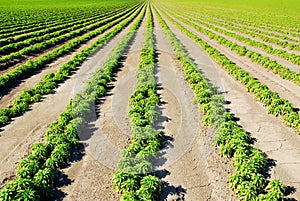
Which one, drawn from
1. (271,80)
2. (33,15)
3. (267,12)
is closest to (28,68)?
(271,80)

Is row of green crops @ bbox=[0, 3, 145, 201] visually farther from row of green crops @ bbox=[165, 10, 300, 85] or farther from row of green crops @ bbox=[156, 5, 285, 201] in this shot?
row of green crops @ bbox=[165, 10, 300, 85]

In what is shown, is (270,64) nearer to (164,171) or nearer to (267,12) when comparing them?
(164,171)

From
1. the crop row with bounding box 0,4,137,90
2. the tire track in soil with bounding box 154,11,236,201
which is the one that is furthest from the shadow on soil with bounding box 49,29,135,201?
the crop row with bounding box 0,4,137,90

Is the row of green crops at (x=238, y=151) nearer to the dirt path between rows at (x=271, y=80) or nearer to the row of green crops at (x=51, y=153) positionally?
the dirt path between rows at (x=271, y=80)

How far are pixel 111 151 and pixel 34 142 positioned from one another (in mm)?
4120

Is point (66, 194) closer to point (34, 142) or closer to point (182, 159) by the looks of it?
point (34, 142)

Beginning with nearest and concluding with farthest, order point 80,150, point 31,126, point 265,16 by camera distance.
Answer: point 80,150 → point 31,126 → point 265,16

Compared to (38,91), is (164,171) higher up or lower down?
lower down

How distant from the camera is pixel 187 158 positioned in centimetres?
1370

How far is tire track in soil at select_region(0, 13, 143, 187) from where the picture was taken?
13.4 m

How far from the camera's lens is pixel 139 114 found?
667 inches

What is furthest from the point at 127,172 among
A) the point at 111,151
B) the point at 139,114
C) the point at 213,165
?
the point at 139,114

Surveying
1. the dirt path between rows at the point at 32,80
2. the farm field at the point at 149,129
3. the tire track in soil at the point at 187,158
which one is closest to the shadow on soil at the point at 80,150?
the farm field at the point at 149,129

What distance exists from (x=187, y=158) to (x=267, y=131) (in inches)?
209
